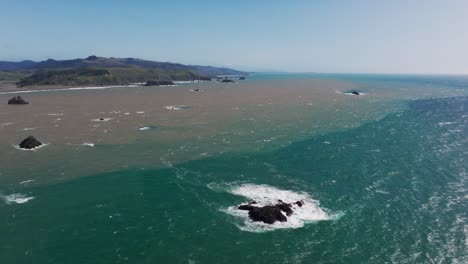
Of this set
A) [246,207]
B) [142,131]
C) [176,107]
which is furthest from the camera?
[176,107]

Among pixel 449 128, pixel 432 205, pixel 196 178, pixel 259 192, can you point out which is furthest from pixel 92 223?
pixel 449 128

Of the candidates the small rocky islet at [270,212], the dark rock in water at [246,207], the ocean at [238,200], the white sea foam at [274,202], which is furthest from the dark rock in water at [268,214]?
the dark rock in water at [246,207]

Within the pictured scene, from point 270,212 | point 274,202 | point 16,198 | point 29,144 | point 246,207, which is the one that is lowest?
point 16,198

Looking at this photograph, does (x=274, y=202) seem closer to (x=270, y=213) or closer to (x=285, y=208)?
(x=285, y=208)

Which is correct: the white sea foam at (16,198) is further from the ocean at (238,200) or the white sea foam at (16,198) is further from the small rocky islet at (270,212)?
the small rocky islet at (270,212)

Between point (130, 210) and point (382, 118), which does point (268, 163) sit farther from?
point (382, 118)

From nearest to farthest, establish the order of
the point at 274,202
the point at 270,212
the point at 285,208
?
the point at 270,212
the point at 285,208
the point at 274,202

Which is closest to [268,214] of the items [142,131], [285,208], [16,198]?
[285,208]

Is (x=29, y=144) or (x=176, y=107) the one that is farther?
(x=176, y=107)
